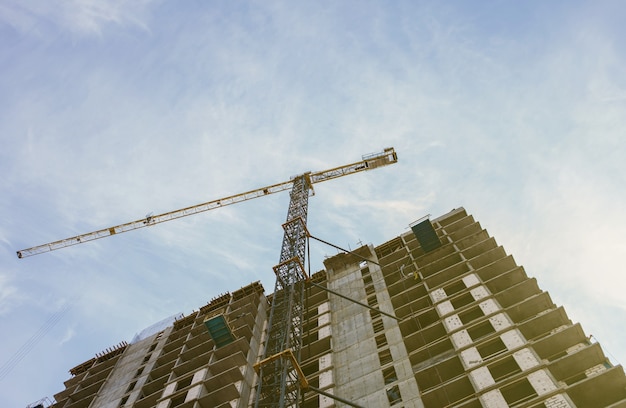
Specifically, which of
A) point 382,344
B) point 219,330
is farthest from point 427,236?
point 219,330

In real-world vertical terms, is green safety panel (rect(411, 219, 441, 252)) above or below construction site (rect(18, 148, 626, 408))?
above

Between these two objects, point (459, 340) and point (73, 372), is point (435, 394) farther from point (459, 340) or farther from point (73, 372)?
point (73, 372)

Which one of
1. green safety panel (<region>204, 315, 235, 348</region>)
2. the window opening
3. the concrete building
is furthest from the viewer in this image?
green safety panel (<region>204, 315, 235, 348</region>)

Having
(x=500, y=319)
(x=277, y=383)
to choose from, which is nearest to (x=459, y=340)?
(x=500, y=319)

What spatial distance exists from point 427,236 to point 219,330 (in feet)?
73.0

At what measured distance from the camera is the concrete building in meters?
30.8

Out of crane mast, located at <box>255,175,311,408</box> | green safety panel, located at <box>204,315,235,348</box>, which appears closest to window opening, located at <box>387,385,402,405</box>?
crane mast, located at <box>255,175,311,408</box>

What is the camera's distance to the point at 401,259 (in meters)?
51.2

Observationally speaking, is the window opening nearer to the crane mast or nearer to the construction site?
the construction site

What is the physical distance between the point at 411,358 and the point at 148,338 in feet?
129

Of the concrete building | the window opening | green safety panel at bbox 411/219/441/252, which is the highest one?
green safety panel at bbox 411/219/441/252

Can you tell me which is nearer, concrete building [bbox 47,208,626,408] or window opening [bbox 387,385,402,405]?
concrete building [bbox 47,208,626,408]

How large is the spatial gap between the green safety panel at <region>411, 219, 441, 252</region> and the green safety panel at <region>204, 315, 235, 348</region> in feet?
67.4

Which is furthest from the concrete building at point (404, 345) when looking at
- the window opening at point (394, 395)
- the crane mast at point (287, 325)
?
the crane mast at point (287, 325)
